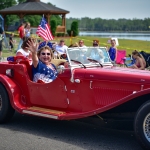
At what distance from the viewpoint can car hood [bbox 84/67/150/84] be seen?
17.9 ft

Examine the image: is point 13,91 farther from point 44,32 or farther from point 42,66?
point 44,32

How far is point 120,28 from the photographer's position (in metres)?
62.1

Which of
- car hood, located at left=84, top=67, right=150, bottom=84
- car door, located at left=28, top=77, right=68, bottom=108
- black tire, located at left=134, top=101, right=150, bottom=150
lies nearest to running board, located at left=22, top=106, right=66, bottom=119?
car door, located at left=28, top=77, right=68, bottom=108

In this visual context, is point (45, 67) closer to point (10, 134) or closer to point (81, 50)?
point (81, 50)

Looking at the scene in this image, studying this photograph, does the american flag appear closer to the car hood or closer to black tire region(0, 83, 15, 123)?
black tire region(0, 83, 15, 123)

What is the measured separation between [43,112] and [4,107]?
86 centimetres

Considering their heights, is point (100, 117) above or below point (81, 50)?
below

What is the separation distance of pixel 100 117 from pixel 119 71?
0.76 meters

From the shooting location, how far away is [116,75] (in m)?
5.66

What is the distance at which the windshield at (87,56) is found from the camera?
6309 mm

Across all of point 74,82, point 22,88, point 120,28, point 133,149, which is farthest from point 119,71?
point 120,28

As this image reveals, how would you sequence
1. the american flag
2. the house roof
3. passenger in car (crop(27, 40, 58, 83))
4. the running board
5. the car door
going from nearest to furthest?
the running board < the car door < passenger in car (crop(27, 40, 58, 83)) < the american flag < the house roof

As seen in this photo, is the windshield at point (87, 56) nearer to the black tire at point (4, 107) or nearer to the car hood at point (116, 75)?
the car hood at point (116, 75)

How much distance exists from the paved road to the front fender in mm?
377
